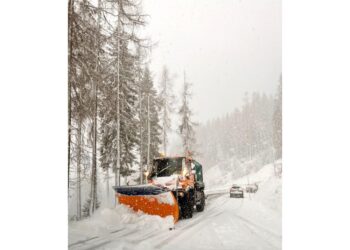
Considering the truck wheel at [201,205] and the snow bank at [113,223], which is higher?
the truck wheel at [201,205]

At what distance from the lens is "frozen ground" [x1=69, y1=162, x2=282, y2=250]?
6.56 metres

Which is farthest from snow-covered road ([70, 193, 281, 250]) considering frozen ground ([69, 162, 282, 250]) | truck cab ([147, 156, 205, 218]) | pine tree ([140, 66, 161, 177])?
pine tree ([140, 66, 161, 177])

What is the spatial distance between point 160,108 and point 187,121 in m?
0.41

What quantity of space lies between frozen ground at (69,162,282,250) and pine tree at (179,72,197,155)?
664 millimetres

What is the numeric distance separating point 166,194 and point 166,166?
486 millimetres

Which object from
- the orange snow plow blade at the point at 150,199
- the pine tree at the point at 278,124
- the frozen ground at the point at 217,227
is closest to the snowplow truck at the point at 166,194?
the orange snow plow blade at the point at 150,199

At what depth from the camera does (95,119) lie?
725 centimetres

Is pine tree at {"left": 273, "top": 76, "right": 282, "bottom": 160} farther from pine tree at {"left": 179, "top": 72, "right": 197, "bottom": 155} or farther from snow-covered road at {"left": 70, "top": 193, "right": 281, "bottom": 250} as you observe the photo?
pine tree at {"left": 179, "top": 72, "right": 197, "bottom": 155}

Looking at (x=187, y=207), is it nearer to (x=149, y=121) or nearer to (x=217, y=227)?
(x=217, y=227)

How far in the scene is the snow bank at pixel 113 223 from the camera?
686 cm

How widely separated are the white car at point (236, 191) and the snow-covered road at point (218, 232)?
6 cm

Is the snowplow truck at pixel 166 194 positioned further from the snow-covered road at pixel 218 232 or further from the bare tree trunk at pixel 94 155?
the bare tree trunk at pixel 94 155
